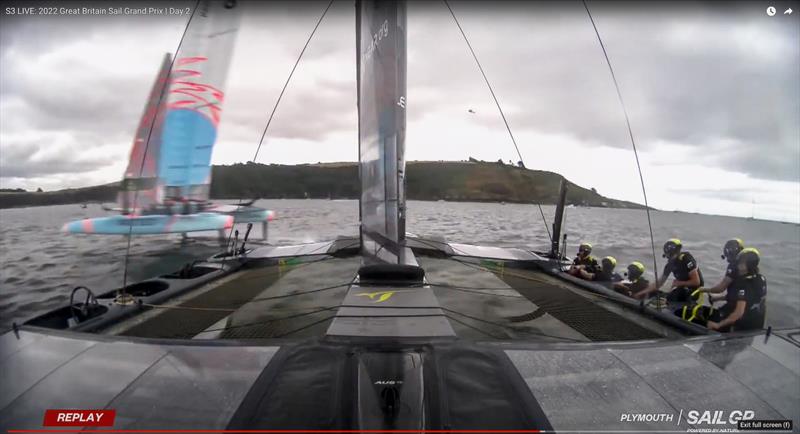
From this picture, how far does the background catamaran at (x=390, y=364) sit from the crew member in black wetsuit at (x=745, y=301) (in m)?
0.60

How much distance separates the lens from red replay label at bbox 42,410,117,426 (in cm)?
175

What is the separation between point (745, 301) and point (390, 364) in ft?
12.7

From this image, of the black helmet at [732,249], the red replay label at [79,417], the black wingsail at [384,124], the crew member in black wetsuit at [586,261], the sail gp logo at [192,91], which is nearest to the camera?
the red replay label at [79,417]

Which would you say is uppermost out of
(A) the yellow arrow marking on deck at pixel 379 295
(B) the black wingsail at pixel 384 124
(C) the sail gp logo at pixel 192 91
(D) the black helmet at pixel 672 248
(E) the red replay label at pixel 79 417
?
(C) the sail gp logo at pixel 192 91

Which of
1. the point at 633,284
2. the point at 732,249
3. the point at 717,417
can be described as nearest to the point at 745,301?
the point at 732,249

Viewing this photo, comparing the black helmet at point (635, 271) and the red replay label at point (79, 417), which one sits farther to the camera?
the black helmet at point (635, 271)

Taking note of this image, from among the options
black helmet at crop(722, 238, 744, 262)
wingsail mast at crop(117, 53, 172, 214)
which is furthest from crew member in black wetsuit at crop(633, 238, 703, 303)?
wingsail mast at crop(117, 53, 172, 214)

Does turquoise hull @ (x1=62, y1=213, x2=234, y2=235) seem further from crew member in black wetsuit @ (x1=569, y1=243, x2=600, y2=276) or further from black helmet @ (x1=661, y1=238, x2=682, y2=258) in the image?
black helmet @ (x1=661, y1=238, x2=682, y2=258)

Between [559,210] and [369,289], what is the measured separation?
18.1 ft

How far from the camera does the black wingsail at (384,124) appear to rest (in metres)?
4.32

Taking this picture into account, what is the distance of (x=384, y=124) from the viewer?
4.50 metres

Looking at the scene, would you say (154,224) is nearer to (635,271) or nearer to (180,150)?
(180,150)

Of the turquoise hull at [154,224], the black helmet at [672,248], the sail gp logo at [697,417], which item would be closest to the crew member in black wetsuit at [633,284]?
the black helmet at [672,248]

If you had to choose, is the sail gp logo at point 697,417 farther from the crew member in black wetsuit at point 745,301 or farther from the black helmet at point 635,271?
the black helmet at point 635,271
